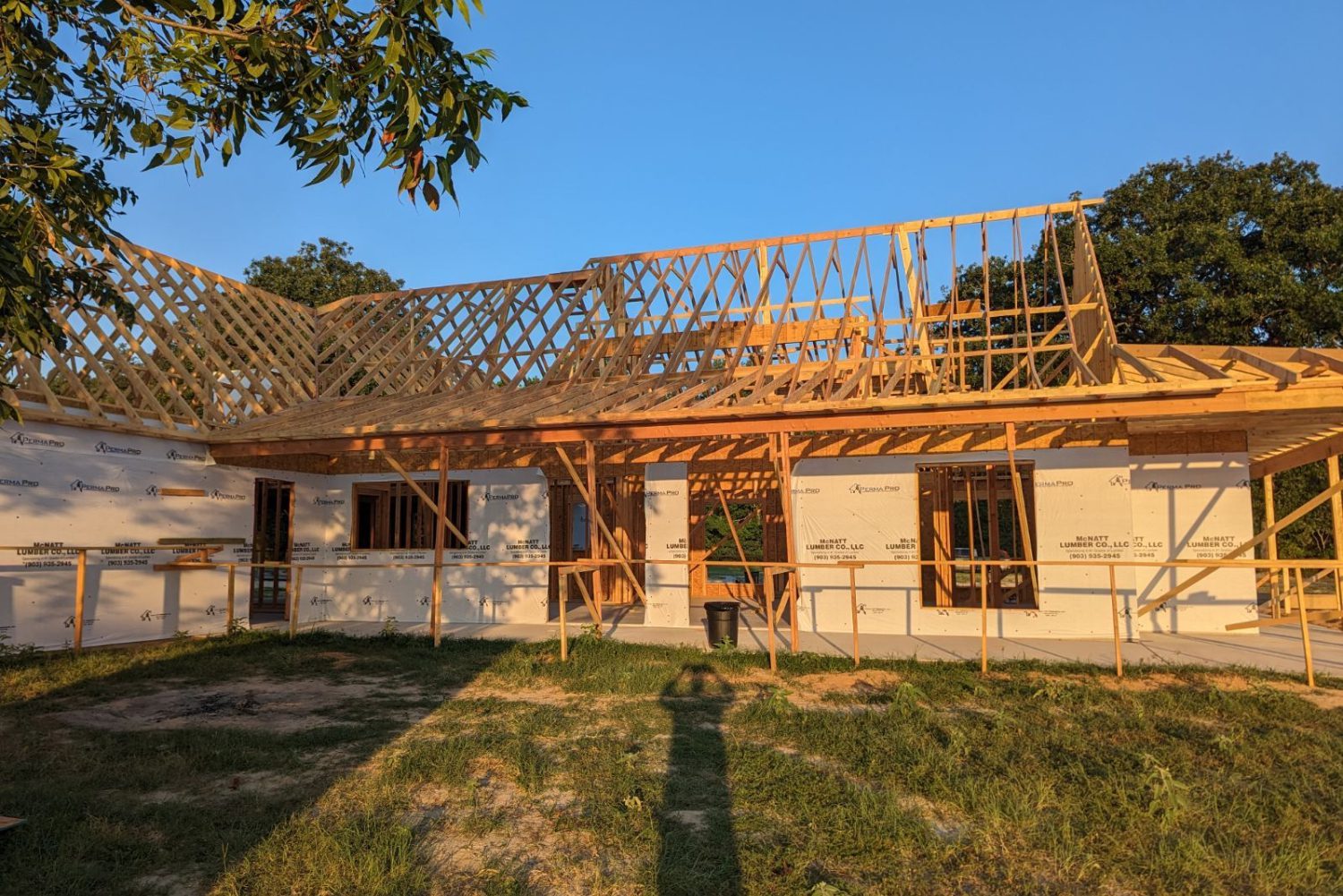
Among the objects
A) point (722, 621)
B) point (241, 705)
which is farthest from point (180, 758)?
point (722, 621)

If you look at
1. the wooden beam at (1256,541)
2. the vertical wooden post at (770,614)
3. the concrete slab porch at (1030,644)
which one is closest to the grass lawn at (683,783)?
the vertical wooden post at (770,614)

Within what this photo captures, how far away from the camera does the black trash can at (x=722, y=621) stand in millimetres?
11086

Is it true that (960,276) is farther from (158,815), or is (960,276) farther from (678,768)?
(158,815)

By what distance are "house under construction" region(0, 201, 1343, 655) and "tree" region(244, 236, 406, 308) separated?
427 inches

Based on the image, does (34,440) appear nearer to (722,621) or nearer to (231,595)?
(231,595)

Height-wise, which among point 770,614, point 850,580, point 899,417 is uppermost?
point 899,417

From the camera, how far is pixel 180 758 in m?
6.18

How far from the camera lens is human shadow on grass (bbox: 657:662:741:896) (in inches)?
160

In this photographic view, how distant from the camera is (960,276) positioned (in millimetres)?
27875

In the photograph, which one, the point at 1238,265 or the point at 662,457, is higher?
the point at 1238,265

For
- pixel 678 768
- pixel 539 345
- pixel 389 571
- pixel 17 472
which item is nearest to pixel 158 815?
pixel 678 768

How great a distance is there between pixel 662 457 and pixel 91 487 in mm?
8962

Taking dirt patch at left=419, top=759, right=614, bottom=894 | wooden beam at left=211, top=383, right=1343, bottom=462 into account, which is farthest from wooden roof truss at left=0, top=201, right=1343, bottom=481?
dirt patch at left=419, top=759, right=614, bottom=894

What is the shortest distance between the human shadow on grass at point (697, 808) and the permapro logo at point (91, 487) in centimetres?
959
